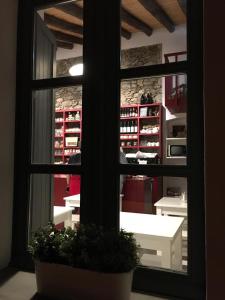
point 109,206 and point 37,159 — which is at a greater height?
point 37,159

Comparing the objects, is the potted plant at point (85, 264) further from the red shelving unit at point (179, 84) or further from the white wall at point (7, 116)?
the red shelving unit at point (179, 84)

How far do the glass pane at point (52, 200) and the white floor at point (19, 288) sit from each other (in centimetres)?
26

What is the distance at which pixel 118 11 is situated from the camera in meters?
1.50

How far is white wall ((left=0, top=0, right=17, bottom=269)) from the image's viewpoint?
1.59 m

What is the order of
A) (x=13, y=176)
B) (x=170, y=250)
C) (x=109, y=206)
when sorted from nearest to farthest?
(x=109, y=206) < (x=13, y=176) < (x=170, y=250)

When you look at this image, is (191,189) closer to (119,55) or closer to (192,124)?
(192,124)

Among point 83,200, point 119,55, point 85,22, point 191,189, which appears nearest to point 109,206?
point 83,200

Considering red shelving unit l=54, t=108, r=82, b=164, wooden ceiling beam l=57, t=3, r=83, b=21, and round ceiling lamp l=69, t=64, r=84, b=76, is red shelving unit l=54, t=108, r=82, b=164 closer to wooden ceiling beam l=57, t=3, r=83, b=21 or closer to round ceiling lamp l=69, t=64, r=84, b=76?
round ceiling lamp l=69, t=64, r=84, b=76

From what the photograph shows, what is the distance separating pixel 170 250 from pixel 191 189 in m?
0.72

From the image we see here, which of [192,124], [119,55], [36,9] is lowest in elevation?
[192,124]

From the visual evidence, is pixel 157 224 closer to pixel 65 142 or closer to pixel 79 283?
pixel 79 283

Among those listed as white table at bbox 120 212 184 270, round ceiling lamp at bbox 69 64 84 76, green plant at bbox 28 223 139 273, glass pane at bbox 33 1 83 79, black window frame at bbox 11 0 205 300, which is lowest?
white table at bbox 120 212 184 270

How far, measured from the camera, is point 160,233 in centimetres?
205

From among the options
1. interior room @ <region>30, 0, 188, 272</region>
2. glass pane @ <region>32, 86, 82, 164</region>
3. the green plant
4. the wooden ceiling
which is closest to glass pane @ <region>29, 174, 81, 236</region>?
interior room @ <region>30, 0, 188, 272</region>
